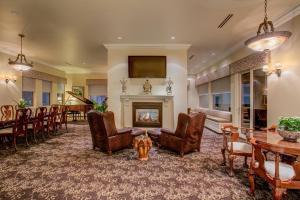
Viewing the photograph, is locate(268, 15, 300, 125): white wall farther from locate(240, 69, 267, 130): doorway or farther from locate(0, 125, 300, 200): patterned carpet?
locate(0, 125, 300, 200): patterned carpet

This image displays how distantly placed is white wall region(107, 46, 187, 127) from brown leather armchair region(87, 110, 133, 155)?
6.78 feet

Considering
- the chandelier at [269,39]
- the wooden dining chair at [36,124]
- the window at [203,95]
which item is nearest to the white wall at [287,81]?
the chandelier at [269,39]

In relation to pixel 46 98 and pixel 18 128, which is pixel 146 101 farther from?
pixel 46 98

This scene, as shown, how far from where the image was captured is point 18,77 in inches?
297

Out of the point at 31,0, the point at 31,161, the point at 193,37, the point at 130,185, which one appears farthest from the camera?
the point at 193,37

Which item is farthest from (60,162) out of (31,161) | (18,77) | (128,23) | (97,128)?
(18,77)

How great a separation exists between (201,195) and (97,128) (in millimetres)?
2794

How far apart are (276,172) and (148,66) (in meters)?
5.11

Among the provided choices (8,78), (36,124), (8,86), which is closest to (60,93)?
(8,86)

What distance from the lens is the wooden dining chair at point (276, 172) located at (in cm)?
199

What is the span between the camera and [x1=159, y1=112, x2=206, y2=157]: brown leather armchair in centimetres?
396

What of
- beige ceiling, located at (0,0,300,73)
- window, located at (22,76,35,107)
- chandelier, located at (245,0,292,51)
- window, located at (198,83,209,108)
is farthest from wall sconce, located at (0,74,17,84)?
window, located at (198,83,209,108)

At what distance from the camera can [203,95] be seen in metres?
10.9

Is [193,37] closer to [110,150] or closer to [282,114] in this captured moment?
[282,114]
